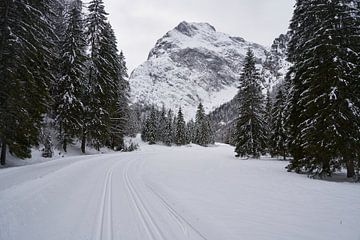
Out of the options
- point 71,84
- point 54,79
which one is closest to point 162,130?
point 71,84

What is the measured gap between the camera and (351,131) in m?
13.5

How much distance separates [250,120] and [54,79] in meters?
23.4

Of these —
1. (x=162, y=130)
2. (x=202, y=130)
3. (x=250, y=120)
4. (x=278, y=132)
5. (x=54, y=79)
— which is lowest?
(x=278, y=132)

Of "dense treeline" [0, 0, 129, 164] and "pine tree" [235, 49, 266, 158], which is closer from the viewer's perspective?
"dense treeline" [0, 0, 129, 164]

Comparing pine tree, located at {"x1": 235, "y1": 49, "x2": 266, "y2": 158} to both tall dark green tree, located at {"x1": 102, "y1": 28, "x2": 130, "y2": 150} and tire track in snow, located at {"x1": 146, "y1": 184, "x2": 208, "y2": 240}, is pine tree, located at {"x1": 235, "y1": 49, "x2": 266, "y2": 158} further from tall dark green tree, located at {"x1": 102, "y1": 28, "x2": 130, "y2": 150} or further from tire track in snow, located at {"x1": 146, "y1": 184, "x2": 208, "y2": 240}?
tire track in snow, located at {"x1": 146, "y1": 184, "x2": 208, "y2": 240}

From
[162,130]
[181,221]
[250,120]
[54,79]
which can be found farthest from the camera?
[162,130]

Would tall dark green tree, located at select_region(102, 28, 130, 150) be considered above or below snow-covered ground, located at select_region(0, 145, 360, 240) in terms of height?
above

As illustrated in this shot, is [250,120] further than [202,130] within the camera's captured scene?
No

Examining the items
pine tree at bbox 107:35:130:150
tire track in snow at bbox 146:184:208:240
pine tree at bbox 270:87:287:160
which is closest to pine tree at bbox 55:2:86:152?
pine tree at bbox 107:35:130:150

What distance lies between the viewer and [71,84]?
23266 mm

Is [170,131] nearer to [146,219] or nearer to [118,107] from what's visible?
[118,107]

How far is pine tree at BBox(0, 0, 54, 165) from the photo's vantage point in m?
13.9

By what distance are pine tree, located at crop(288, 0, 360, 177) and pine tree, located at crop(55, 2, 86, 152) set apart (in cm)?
2039

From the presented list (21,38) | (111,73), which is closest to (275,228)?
(21,38)
